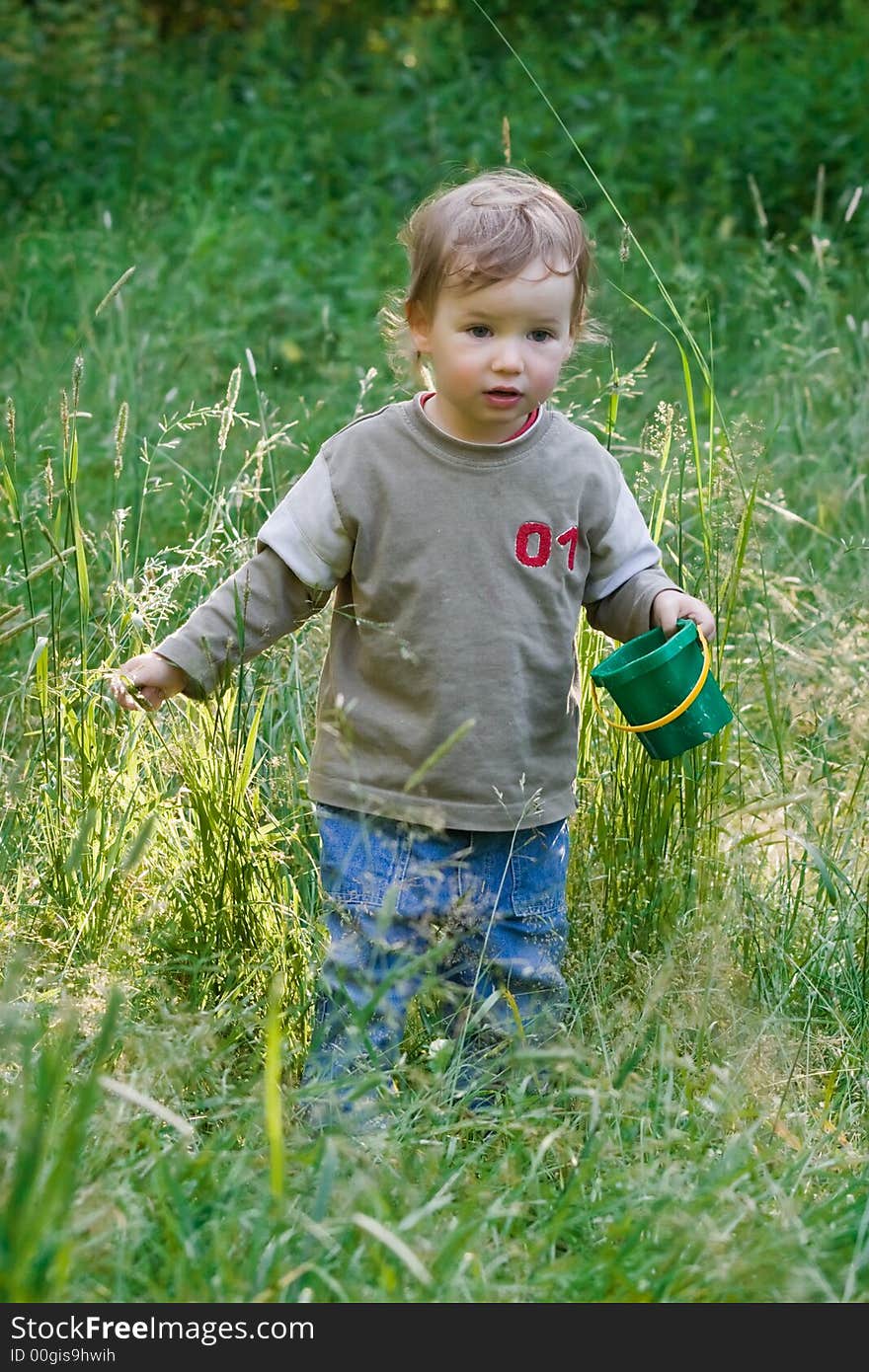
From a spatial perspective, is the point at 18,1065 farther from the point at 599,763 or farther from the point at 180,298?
the point at 180,298

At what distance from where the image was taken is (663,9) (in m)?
8.73

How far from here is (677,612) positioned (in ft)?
7.68

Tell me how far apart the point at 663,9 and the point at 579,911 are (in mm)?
7372

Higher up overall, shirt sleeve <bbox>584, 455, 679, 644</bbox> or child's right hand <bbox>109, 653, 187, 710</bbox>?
shirt sleeve <bbox>584, 455, 679, 644</bbox>

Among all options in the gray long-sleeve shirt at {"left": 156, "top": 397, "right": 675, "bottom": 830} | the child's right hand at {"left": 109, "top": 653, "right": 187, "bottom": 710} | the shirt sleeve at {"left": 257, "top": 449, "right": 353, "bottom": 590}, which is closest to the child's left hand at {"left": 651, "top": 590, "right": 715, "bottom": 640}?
the gray long-sleeve shirt at {"left": 156, "top": 397, "right": 675, "bottom": 830}

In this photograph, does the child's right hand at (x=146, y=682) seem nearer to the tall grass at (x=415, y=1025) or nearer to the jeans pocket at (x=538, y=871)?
the tall grass at (x=415, y=1025)

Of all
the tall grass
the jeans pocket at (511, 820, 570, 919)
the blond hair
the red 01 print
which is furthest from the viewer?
the jeans pocket at (511, 820, 570, 919)

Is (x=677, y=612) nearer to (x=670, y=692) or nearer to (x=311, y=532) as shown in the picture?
(x=670, y=692)

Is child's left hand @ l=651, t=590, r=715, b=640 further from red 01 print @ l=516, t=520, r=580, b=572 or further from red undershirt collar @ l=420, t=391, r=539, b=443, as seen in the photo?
red undershirt collar @ l=420, t=391, r=539, b=443

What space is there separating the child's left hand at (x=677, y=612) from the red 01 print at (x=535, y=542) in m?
0.17

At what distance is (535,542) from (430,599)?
17 cm


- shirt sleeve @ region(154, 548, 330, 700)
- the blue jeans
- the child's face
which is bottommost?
the blue jeans

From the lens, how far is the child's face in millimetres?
2195

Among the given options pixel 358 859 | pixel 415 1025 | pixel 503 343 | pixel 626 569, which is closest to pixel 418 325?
pixel 503 343
